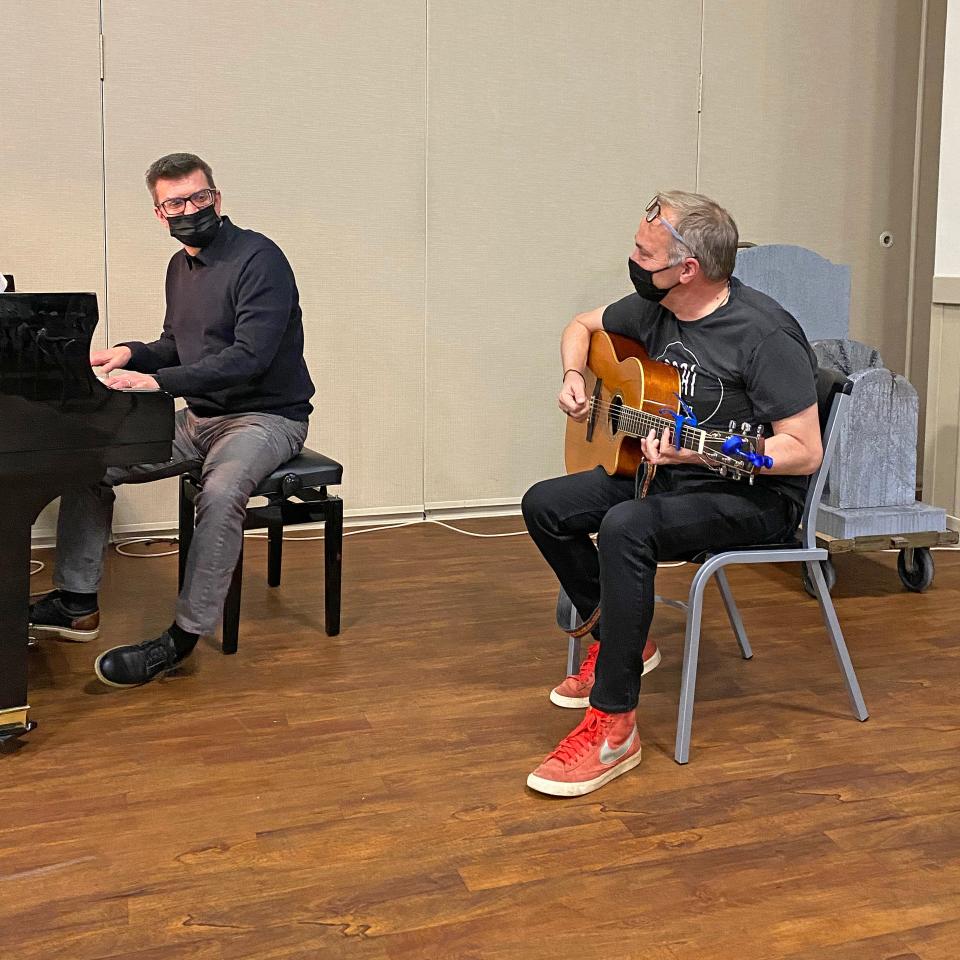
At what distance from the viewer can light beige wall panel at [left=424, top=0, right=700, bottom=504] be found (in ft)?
14.2

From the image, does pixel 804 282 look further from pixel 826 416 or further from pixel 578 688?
pixel 578 688

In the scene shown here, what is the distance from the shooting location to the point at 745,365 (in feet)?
7.84

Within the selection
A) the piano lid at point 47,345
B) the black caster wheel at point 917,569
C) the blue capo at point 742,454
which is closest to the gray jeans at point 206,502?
the piano lid at point 47,345

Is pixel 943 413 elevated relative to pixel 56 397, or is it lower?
lower

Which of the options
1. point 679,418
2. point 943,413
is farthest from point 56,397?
point 943,413

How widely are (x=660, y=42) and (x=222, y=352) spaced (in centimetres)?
244

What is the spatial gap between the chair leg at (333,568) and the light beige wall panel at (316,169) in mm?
1234

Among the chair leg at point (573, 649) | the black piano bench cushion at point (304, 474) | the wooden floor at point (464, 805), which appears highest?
the black piano bench cushion at point (304, 474)

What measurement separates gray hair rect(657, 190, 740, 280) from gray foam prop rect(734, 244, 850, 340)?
1554mm

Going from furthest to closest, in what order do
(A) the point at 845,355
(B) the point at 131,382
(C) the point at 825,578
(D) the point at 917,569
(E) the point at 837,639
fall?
1. (A) the point at 845,355
2. (D) the point at 917,569
3. (C) the point at 825,578
4. (B) the point at 131,382
5. (E) the point at 837,639

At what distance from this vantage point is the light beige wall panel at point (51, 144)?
381cm

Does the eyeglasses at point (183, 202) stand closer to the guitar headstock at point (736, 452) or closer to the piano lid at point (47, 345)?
the piano lid at point (47, 345)

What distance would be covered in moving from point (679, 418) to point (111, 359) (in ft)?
5.40

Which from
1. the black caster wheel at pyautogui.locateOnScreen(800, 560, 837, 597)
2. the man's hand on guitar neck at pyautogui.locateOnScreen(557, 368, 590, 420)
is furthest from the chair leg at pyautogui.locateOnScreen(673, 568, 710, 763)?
the black caster wheel at pyautogui.locateOnScreen(800, 560, 837, 597)
